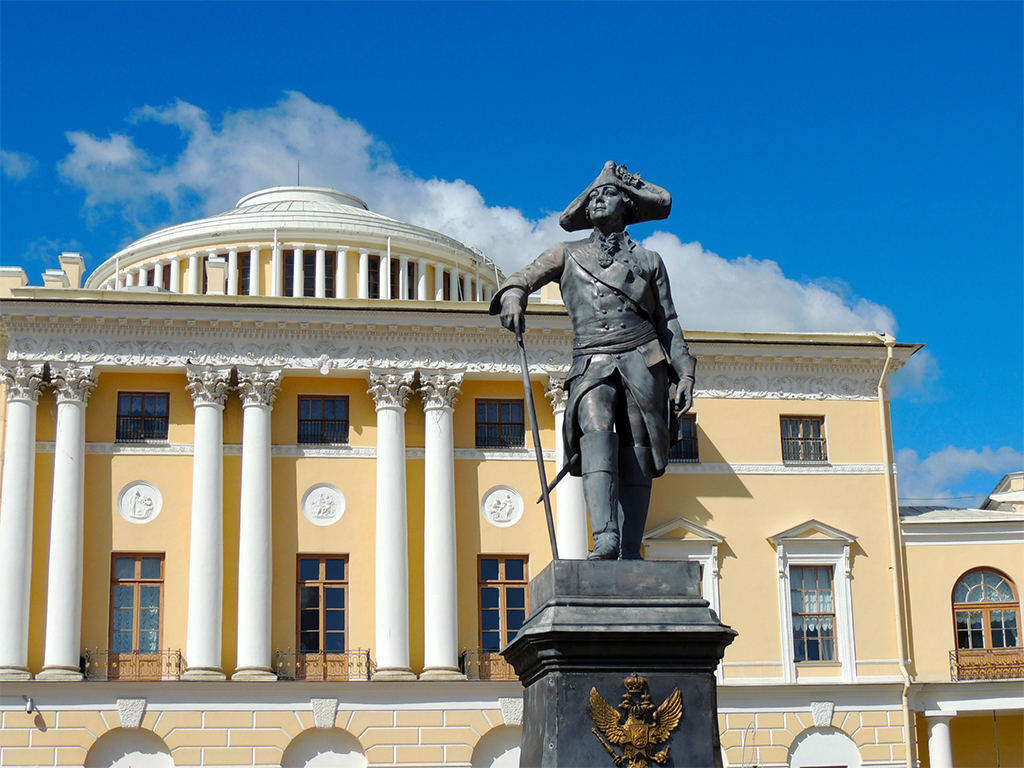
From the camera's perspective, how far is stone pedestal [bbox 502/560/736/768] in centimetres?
878

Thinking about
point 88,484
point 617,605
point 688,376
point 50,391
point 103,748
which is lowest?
→ point 103,748

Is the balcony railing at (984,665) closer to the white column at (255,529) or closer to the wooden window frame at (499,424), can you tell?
the wooden window frame at (499,424)

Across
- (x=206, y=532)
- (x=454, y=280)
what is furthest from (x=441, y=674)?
(x=454, y=280)

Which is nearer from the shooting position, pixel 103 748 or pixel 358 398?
pixel 103 748

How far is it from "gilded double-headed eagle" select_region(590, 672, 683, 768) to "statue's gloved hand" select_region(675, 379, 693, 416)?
1878mm

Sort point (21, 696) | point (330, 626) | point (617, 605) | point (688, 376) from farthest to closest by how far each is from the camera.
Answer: point (330, 626) → point (21, 696) → point (688, 376) → point (617, 605)

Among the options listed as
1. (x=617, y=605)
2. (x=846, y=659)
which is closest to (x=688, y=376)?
(x=617, y=605)

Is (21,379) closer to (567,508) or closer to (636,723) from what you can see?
(567,508)

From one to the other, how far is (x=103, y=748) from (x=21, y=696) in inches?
81.4

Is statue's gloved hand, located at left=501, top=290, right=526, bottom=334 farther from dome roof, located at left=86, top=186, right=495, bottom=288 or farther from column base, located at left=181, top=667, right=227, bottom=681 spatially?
dome roof, located at left=86, top=186, right=495, bottom=288

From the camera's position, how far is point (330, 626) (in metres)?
33.8

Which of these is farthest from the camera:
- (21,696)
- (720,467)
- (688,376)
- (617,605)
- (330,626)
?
(720,467)

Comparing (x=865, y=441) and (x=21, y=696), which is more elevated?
(x=865, y=441)

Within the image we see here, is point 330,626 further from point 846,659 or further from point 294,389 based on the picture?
point 846,659
